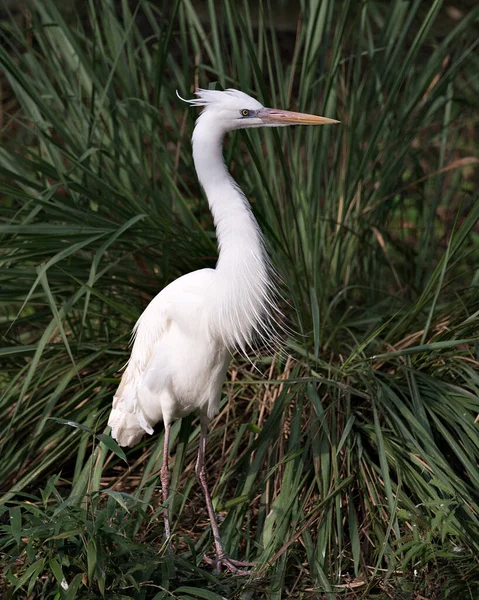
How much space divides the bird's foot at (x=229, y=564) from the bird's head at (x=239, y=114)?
3.53ft

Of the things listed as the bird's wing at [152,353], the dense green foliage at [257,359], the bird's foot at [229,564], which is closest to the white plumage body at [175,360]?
the bird's wing at [152,353]

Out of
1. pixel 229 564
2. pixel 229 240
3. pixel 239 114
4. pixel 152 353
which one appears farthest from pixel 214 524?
pixel 239 114

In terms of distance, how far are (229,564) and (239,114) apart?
1.12 m

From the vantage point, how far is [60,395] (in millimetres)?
2402

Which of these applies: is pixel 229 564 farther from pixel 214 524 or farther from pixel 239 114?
pixel 239 114

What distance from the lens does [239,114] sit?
6.61 feet

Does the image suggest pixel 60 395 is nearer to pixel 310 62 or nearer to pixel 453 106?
pixel 310 62

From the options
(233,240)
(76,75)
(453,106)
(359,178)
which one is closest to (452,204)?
(453,106)

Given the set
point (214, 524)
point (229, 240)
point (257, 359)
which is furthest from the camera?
point (257, 359)

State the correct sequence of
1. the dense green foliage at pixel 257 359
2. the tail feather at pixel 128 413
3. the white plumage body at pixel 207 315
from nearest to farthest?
the dense green foliage at pixel 257 359 → the white plumage body at pixel 207 315 → the tail feather at pixel 128 413

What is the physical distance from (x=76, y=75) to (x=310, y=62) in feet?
2.98

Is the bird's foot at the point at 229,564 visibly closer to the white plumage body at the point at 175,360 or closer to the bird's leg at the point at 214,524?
the bird's leg at the point at 214,524

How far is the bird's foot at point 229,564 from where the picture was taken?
2.08 meters

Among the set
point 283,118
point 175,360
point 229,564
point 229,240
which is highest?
point 283,118
